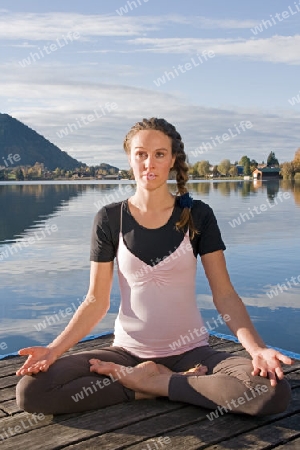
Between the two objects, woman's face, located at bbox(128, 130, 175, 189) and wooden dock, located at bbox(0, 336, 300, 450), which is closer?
wooden dock, located at bbox(0, 336, 300, 450)

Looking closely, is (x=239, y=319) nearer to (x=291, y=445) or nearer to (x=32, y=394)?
(x=291, y=445)

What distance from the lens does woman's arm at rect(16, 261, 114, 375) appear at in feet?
10.9

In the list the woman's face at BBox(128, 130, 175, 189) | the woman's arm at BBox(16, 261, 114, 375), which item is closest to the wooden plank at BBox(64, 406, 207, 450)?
the woman's arm at BBox(16, 261, 114, 375)

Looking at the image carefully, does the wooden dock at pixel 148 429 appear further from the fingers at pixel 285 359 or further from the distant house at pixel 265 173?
the distant house at pixel 265 173

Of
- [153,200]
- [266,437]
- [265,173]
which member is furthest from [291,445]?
[265,173]

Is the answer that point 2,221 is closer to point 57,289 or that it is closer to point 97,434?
point 57,289

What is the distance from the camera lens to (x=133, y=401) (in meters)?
3.53

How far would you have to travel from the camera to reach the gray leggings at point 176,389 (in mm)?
3203

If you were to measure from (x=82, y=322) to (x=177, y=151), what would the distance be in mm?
1205

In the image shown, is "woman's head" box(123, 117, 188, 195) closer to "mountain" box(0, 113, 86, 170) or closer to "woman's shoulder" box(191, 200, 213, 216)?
"woman's shoulder" box(191, 200, 213, 216)

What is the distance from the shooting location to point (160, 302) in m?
3.59

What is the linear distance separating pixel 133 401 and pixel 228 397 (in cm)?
61

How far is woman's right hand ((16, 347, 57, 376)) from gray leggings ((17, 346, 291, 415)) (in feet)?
0.15

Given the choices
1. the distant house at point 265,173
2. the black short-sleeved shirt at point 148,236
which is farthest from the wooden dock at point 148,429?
the distant house at point 265,173
